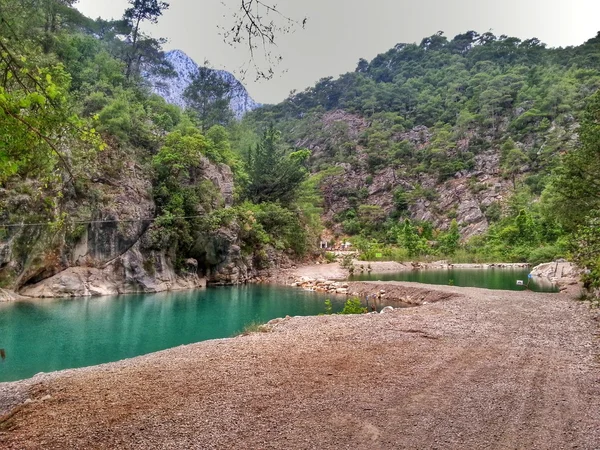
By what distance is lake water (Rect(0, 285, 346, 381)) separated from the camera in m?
→ 8.89

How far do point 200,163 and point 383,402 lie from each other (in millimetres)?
22662

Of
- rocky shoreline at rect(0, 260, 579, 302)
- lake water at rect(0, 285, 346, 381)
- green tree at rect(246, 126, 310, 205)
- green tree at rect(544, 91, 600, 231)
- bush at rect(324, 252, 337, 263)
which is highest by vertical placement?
green tree at rect(246, 126, 310, 205)

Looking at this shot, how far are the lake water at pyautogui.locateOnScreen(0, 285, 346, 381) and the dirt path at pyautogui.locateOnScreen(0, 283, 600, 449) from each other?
3426 mm

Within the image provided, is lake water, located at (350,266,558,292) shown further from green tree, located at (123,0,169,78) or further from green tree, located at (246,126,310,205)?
green tree, located at (123,0,169,78)

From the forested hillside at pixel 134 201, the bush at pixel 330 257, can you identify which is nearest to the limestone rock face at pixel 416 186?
the bush at pixel 330 257

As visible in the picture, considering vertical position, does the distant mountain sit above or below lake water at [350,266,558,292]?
above

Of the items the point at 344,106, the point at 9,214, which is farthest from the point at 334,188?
the point at 9,214

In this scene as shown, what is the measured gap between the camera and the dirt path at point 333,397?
321 centimetres

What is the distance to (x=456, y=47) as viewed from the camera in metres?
81.5

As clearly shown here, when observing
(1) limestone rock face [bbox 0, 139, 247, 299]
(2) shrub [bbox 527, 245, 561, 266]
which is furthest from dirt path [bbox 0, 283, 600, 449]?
(2) shrub [bbox 527, 245, 561, 266]

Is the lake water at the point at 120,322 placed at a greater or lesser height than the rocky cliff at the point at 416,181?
lesser

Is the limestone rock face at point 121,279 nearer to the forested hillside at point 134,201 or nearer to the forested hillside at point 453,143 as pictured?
the forested hillside at point 134,201

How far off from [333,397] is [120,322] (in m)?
10.3

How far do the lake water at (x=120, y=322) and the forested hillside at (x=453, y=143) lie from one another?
66.2 feet
